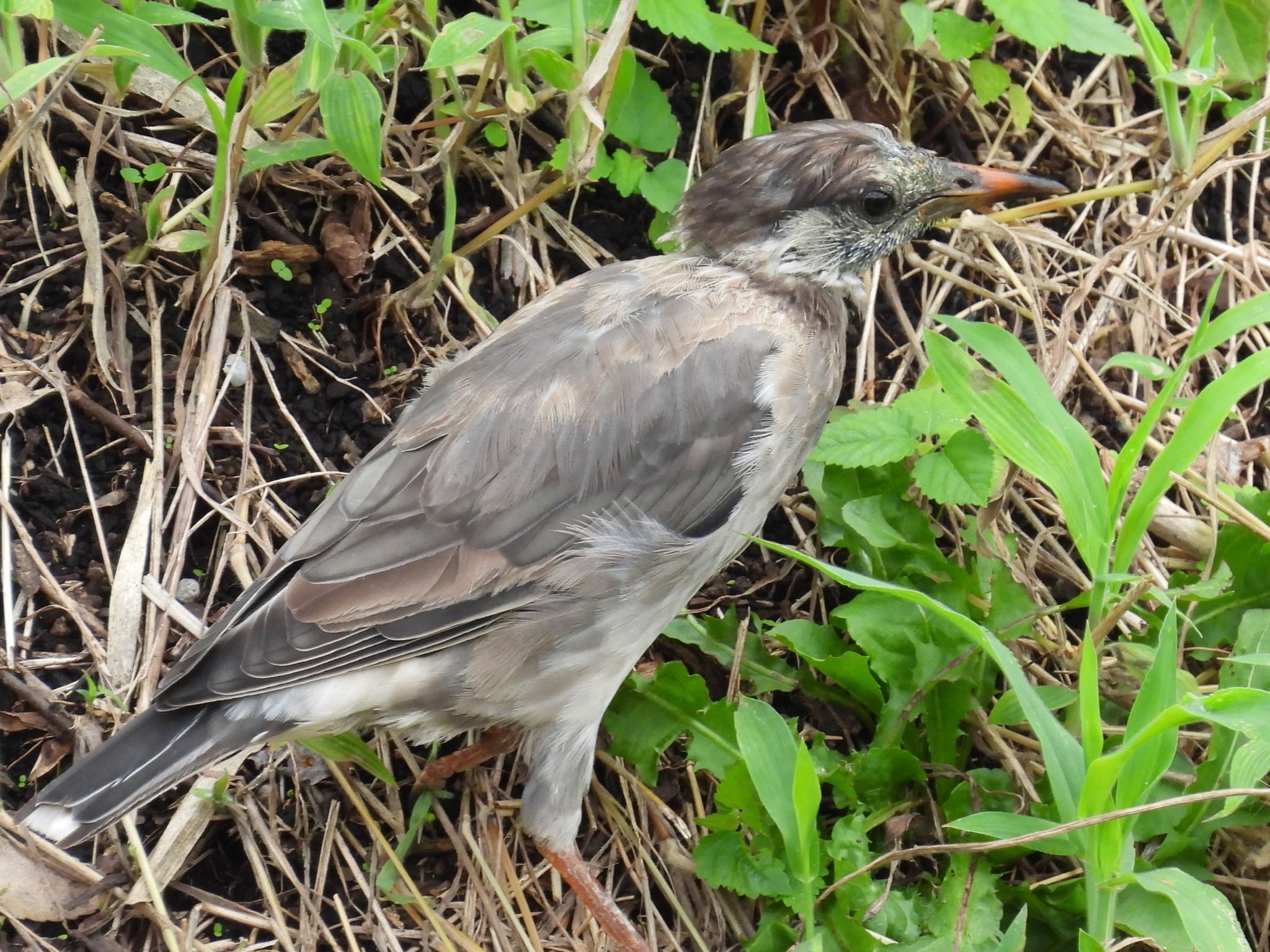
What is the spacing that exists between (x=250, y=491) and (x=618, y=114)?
1605 mm

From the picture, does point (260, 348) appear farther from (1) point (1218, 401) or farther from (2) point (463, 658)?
(1) point (1218, 401)

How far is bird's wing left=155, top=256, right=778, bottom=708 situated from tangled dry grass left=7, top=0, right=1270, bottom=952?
49cm

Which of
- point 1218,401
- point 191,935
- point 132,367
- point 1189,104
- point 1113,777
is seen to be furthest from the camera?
point 132,367

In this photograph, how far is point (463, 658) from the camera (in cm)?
304

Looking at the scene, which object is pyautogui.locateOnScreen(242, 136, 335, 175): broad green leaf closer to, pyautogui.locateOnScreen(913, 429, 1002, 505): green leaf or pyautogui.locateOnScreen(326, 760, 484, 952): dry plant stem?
pyautogui.locateOnScreen(326, 760, 484, 952): dry plant stem

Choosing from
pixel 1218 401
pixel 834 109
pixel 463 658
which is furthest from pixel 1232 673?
pixel 834 109

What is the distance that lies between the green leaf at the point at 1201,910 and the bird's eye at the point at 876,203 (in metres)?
1.91

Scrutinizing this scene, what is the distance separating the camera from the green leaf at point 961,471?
3.13 m

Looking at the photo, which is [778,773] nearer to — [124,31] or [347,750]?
[347,750]

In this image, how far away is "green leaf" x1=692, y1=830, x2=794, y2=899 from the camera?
2.96m

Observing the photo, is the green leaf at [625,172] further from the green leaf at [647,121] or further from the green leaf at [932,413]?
the green leaf at [932,413]

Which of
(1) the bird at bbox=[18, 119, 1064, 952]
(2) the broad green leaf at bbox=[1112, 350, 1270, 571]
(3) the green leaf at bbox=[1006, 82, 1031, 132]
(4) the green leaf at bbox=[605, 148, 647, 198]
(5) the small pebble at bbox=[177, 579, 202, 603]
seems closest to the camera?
(2) the broad green leaf at bbox=[1112, 350, 1270, 571]

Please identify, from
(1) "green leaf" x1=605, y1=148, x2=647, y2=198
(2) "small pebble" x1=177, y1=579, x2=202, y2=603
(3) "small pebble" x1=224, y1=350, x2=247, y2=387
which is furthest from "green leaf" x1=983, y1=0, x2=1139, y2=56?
(2) "small pebble" x1=177, y1=579, x2=202, y2=603

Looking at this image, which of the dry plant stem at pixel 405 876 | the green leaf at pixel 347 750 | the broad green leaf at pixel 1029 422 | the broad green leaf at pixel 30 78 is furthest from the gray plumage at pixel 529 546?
the broad green leaf at pixel 30 78
